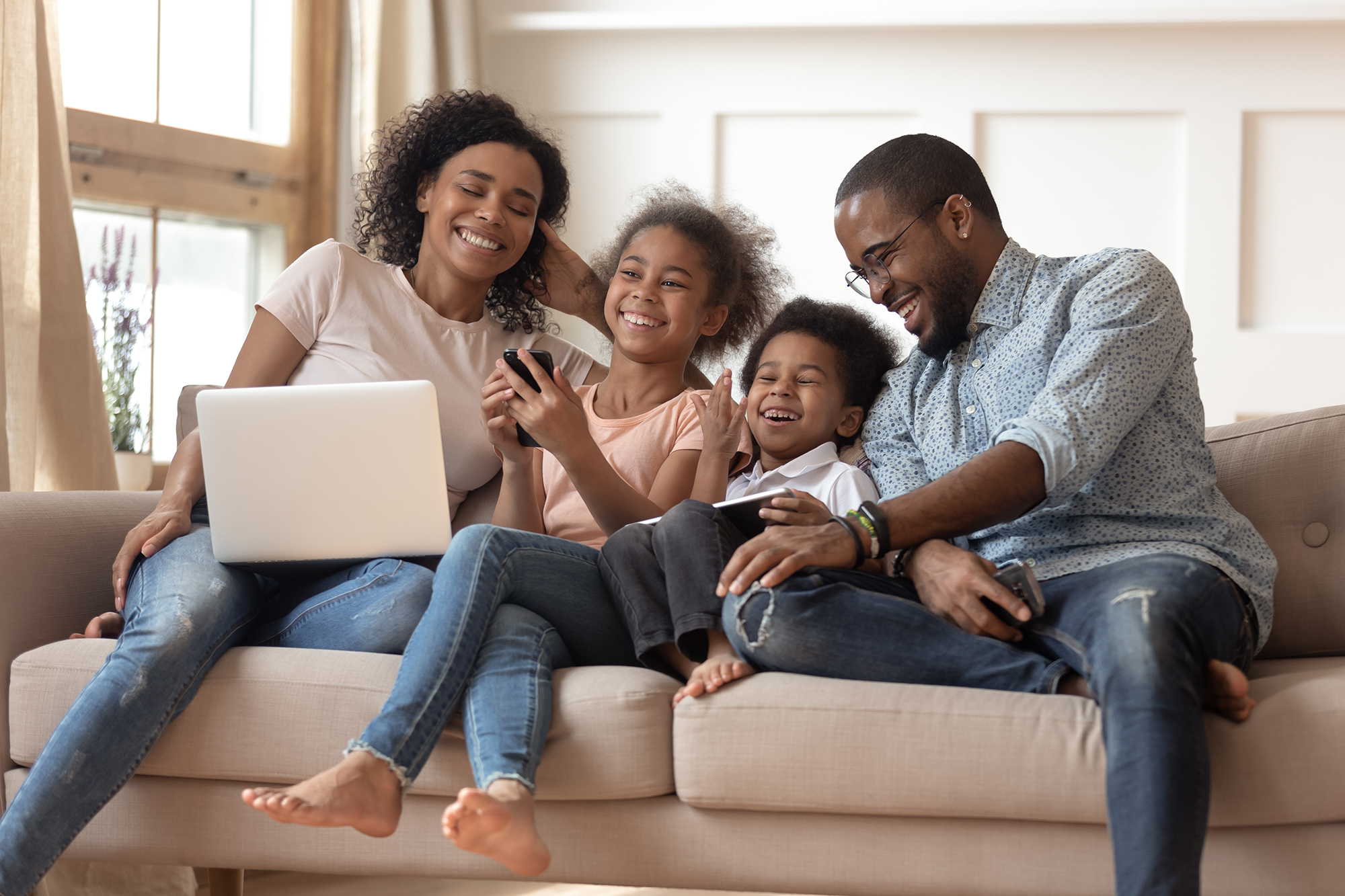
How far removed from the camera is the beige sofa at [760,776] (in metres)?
1.25

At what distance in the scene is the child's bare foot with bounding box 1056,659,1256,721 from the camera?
122 centimetres

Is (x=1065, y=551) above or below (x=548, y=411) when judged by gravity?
below

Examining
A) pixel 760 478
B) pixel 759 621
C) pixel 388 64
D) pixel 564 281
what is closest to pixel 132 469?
pixel 564 281

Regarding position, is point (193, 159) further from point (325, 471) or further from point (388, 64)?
point (325, 471)

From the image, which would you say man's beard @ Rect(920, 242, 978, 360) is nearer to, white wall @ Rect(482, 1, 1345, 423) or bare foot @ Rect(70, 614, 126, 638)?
bare foot @ Rect(70, 614, 126, 638)

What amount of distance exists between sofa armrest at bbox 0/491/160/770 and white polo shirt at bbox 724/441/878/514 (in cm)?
91

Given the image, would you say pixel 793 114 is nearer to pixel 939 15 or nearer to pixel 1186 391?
pixel 939 15

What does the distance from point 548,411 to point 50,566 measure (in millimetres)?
712

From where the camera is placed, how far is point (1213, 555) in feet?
4.53

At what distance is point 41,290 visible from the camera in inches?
88.0

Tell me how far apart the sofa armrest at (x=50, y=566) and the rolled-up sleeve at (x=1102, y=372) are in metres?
1.26

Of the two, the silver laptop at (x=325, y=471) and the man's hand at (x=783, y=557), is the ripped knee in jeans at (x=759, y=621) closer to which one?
the man's hand at (x=783, y=557)

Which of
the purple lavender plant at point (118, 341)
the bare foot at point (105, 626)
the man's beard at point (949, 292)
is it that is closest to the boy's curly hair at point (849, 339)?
the man's beard at point (949, 292)

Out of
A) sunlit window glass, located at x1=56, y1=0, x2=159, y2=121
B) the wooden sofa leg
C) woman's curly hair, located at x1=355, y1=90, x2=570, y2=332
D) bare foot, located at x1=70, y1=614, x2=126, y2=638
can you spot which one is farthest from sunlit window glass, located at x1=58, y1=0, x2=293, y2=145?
the wooden sofa leg
